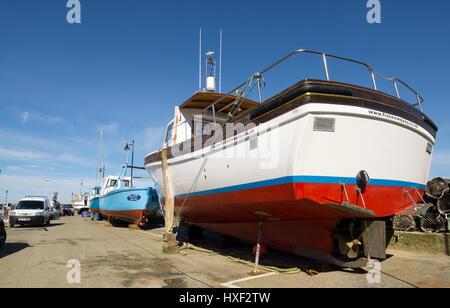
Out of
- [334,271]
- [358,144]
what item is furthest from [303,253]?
[358,144]

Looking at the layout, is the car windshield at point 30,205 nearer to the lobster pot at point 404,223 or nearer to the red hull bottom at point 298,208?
the red hull bottom at point 298,208

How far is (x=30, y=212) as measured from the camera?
15.6 meters

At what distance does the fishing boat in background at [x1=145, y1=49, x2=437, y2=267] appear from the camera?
4.42 m

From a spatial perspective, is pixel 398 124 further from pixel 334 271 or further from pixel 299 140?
pixel 334 271

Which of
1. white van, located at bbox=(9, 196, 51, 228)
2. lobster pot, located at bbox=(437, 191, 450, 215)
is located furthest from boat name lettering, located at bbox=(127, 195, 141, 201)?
lobster pot, located at bbox=(437, 191, 450, 215)

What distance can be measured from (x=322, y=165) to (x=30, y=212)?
16.4m

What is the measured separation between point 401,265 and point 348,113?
10.4 feet

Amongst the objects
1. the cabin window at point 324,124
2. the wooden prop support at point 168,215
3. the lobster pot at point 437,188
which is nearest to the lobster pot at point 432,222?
the lobster pot at point 437,188

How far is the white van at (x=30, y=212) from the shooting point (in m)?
15.2

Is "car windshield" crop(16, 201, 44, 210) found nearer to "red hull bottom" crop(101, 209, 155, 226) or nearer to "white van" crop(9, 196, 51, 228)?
"white van" crop(9, 196, 51, 228)

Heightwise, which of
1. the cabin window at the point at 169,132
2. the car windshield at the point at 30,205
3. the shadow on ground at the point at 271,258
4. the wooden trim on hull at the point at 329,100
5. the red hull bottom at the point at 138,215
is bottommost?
Result: the shadow on ground at the point at 271,258

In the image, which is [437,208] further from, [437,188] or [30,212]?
[30,212]

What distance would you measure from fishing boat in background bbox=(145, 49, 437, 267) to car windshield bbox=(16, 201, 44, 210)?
1419 cm

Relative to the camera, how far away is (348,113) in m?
4.48
